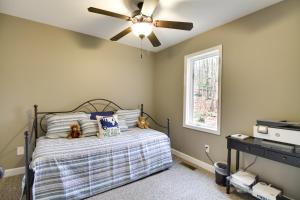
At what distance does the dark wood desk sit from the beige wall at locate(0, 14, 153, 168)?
7.73ft

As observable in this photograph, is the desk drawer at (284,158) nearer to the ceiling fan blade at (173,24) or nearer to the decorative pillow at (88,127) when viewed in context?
the ceiling fan blade at (173,24)

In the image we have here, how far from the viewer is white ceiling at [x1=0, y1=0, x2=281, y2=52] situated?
2.12m

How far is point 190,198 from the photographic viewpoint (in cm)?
212

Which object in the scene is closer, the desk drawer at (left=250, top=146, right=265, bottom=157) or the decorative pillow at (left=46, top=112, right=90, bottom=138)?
the desk drawer at (left=250, top=146, right=265, bottom=157)

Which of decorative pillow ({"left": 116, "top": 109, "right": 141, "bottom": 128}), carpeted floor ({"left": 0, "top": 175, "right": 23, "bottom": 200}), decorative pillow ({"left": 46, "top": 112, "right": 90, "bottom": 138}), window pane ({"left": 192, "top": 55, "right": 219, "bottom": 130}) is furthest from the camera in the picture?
decorative pillow ({"left": 116, "top": 109, "right": 141, "bottom": 128})

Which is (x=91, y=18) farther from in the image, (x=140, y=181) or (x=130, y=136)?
(x=140, y=181)

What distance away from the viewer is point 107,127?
Result: 8.91 feet

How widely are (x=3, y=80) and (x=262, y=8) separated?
3760 mm

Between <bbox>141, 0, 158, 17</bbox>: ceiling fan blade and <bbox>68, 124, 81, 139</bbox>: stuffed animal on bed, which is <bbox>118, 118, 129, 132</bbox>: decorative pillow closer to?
<bbox>68, 124, 81, 139</bbox>: stuffed animal on bed

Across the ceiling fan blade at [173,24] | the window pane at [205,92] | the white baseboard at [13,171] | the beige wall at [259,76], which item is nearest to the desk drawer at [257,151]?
the beige wall at [259,76]

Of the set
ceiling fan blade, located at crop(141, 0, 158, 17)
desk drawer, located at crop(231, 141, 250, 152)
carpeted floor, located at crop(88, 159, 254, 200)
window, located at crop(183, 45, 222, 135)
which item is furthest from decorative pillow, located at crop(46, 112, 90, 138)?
desk drawer, located at crop(231, 141, 250, 152)

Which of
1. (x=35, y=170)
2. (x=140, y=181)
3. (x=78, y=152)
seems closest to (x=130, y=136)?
(x=140, y=181)

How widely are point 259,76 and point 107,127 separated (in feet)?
7.61

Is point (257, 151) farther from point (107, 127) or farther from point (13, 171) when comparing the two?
point (13, 171)
